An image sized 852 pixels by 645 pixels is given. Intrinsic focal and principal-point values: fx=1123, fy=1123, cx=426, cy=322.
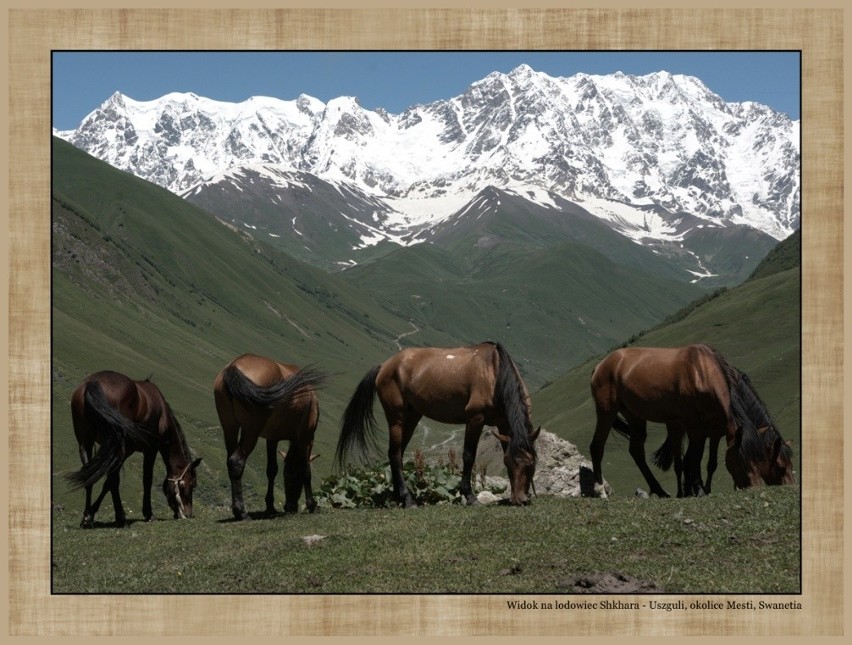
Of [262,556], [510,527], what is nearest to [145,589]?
[262,556]

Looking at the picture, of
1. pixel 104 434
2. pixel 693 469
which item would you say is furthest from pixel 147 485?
pixel 693 469

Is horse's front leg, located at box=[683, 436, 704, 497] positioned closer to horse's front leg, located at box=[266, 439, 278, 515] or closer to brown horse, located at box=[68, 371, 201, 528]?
horse's front leg, located at box=[266, 439, 278, 515]

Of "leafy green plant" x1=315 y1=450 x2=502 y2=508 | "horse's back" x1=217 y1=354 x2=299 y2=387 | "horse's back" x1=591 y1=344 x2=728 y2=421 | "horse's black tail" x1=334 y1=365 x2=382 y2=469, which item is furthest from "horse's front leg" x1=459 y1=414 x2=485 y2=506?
"horse's back" x1=217 y1=354 x2=299 y2=387

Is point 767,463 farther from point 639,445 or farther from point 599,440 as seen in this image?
point 599,440

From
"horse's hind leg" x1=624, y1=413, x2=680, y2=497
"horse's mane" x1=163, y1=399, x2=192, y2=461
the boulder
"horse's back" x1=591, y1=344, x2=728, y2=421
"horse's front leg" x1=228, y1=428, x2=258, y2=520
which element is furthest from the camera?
the boulder

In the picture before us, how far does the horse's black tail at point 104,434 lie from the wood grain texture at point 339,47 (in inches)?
188

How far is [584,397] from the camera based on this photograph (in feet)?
370

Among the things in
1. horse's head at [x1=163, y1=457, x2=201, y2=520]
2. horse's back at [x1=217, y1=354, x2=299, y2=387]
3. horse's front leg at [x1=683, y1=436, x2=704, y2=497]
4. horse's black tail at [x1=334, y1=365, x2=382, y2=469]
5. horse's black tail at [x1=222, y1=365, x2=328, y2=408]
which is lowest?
horse's head at [x1=163, y1=457, x2=201, y2=520]

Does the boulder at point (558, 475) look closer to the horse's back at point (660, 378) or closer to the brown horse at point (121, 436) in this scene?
the horse's back at point (660, 378)

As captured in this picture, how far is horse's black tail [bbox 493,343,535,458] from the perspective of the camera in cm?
2256

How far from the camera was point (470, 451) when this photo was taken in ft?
78.3

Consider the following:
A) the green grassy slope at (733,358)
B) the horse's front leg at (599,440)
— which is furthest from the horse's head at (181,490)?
the green grassy slope at (733,358)

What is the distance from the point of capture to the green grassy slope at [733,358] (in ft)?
225

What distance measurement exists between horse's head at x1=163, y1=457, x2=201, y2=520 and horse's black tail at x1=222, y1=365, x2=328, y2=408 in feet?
13.9
